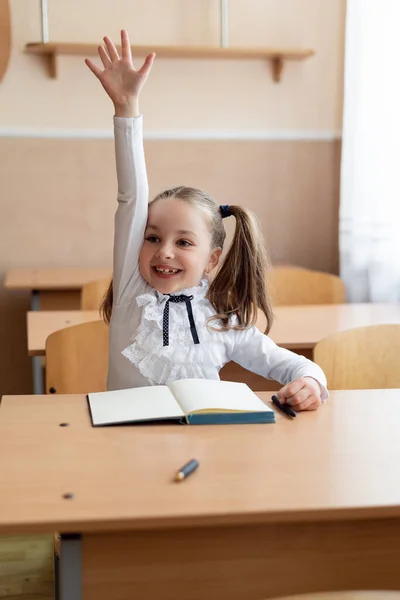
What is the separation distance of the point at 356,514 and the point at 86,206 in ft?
9.79

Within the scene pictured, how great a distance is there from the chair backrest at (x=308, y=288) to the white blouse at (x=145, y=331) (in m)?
1.41

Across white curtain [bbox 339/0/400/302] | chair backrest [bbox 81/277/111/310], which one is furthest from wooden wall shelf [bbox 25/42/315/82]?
chair backrest [bbox 81/277/111/310]

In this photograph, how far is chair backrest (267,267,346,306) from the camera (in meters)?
3.18

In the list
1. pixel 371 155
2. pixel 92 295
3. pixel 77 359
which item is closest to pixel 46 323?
pixel 92 295

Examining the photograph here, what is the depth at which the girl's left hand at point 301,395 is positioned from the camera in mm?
1494

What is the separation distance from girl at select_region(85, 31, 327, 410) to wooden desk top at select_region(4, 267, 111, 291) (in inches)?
57.3

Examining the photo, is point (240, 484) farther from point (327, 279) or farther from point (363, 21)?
point (363, 21)

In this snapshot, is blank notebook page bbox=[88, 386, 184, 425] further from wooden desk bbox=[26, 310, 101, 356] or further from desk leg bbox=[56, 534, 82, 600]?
wooden desk bbox=[26, 310, 101, 356]

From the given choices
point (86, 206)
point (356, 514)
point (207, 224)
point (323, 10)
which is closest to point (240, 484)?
point (356, 514)

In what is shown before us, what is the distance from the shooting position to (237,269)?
186 centimetres

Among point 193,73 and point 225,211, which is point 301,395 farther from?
point 193,73

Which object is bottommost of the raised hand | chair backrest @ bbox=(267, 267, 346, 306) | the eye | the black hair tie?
chair backrest @ bbox=(267, 267, 346, 306)

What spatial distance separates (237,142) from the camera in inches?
155

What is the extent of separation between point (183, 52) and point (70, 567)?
3.03 m
